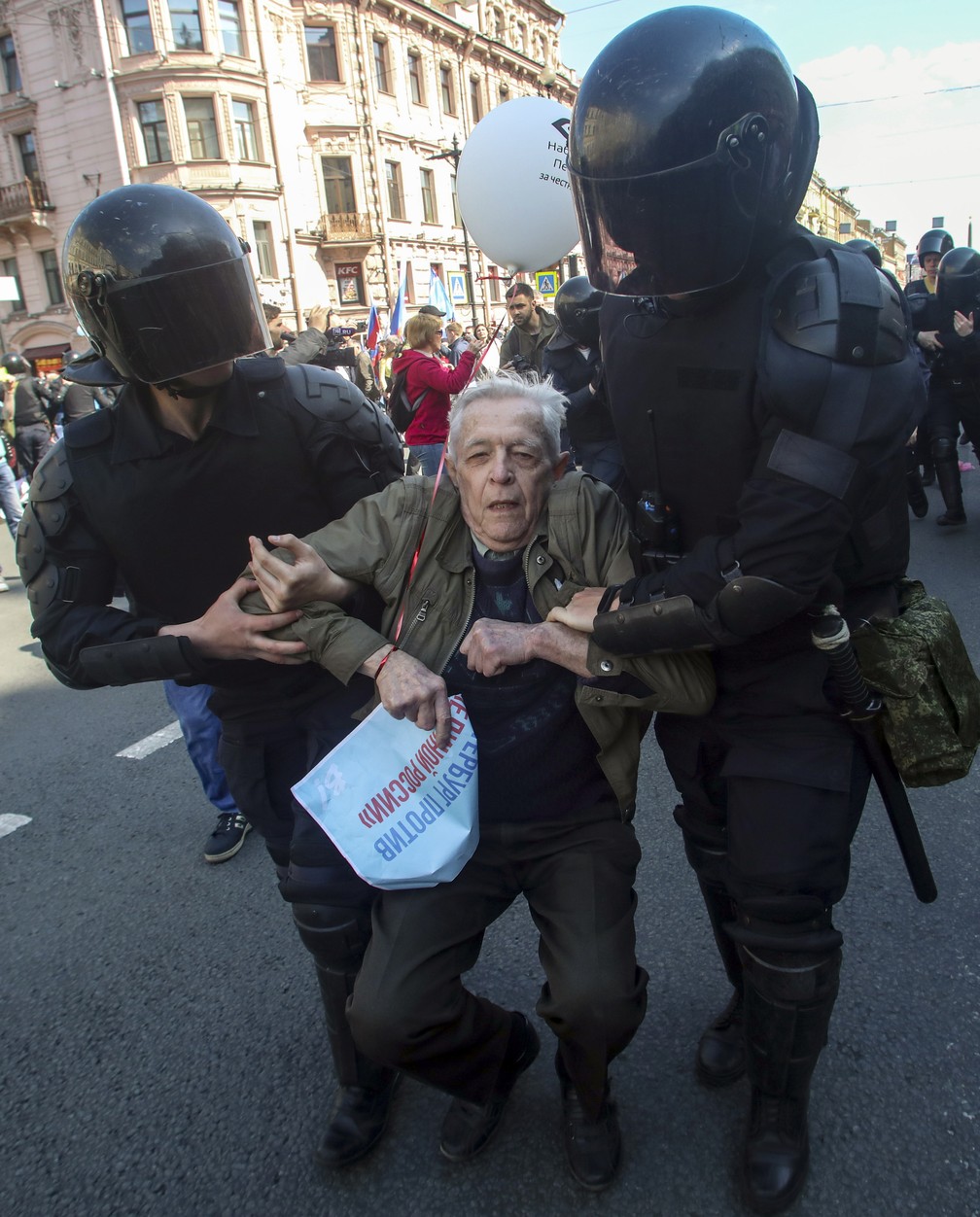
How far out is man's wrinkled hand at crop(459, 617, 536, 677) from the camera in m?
1.72

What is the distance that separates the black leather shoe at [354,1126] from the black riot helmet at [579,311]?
3.66 m

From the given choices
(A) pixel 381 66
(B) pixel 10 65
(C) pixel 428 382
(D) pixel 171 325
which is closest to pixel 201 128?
(B) pixel 10 65

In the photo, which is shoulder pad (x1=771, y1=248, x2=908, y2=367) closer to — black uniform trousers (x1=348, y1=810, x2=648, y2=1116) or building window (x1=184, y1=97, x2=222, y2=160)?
black uniform trousers (x1=348, y1=810, x2=648, y2=1116)

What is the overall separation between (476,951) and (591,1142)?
41cm

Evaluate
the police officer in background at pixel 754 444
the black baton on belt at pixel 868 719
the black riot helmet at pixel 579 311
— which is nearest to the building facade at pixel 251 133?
the black riot helmet at pixel 579 311

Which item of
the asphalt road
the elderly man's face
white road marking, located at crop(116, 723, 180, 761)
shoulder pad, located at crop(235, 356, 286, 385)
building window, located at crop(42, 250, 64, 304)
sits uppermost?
building window, located at crop(42, 250, 64, 304)

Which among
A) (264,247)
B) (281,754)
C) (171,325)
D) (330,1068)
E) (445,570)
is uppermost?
(264,247)

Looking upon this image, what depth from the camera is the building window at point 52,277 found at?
95.5 ft

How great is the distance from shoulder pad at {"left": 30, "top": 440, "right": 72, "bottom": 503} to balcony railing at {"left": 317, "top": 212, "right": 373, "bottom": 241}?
30987 millimetres

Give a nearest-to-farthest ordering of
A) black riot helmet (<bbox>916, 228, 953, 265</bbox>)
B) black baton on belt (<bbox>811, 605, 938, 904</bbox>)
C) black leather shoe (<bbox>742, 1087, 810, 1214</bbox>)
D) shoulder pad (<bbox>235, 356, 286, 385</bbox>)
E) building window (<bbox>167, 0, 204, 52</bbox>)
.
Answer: black baton on belt (<bbox>811, 605, 938, 904</bbox>) → black leather shoe (<bbox>742, 1087, 810, 1214</bbox>) → shoulder pad (<bbox>235, 356, 286, 385</bbox>) → black riot helmet (<bbox>916, 228, 953, 265</bbox>) → building window (<bbox>167, 0, 204, 52</bbox>)

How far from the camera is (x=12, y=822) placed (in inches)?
142

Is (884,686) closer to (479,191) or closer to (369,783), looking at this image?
(369,783)

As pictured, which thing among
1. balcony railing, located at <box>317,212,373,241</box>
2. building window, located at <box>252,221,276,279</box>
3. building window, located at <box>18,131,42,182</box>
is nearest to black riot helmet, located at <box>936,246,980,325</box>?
building window, located at <box>252,221,276,279</box>

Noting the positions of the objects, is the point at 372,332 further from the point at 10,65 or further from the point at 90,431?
the point at 10,65
